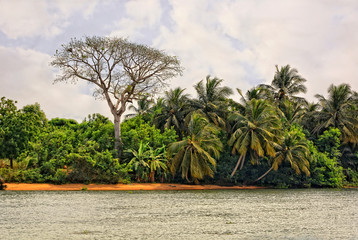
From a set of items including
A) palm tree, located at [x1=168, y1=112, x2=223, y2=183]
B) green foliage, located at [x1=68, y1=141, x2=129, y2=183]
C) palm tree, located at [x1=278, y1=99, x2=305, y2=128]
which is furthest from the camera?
palm tree, located at [x1=278, y1=99, x2=305, y2=128]

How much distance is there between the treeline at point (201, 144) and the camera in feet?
107

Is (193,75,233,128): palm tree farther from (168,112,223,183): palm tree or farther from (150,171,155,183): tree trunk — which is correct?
(150,171,155,183): tree trunk

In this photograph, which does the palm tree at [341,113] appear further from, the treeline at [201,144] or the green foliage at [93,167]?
the green foliage at [93,167]

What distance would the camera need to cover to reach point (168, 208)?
18.5m

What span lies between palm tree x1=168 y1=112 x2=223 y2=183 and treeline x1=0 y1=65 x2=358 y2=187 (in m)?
0.09

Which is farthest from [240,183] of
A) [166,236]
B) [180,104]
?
[166,236]

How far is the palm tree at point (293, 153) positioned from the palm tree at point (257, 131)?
1.20 metres

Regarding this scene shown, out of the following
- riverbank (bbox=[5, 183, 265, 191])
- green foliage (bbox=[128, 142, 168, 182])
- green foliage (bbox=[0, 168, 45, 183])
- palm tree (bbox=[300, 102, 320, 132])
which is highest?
palm tree (bbox=[300, 102, 320, 132])

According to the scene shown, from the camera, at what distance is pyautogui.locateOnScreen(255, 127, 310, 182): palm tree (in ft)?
115

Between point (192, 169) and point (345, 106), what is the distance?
20065mm

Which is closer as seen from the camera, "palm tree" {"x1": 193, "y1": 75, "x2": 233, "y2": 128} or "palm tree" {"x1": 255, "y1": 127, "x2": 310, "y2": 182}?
"palm tree" {"x1": 255, "y1": 127, "x2": 310, "y2": 182}

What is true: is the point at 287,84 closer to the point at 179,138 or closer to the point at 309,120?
the point at 309,120

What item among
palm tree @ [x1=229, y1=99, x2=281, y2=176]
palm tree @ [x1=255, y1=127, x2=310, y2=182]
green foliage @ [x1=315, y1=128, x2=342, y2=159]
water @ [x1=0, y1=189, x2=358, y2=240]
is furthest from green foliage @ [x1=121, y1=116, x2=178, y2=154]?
green foliage @ [x1=315, y1=128, x2=342, y2=159]

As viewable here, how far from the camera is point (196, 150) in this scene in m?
33.3
